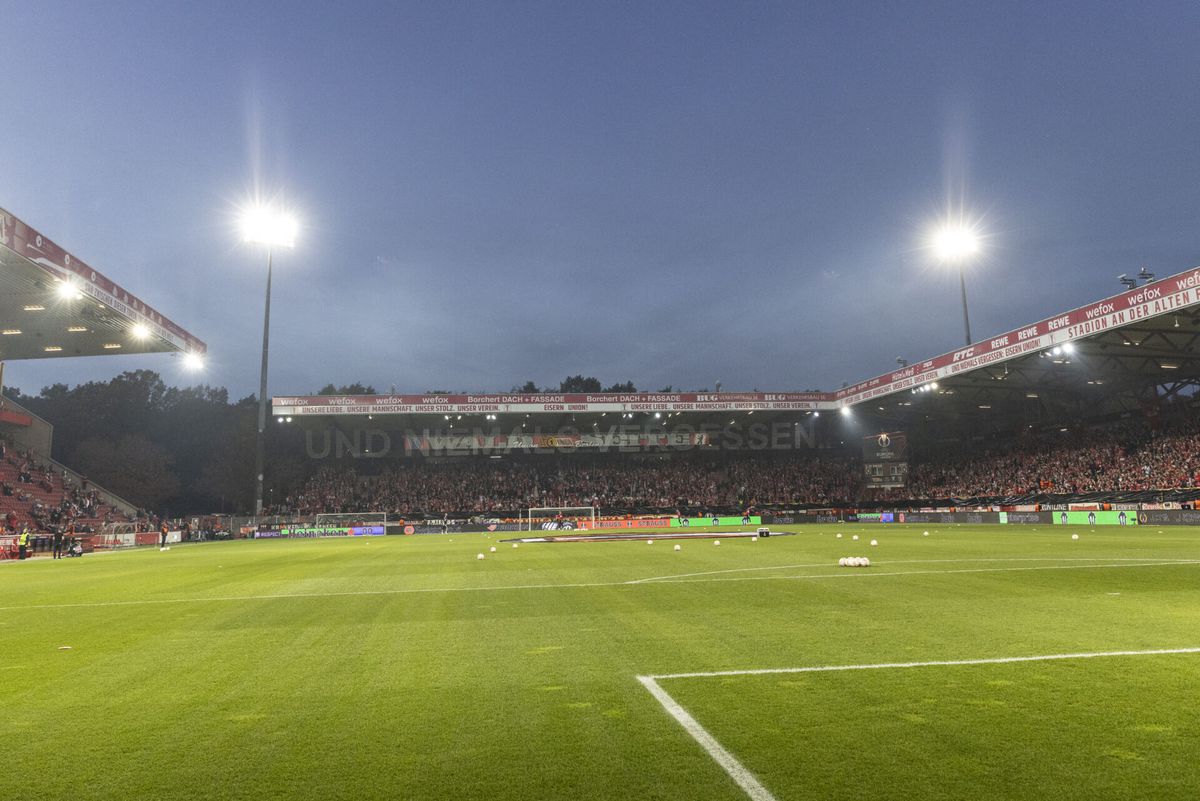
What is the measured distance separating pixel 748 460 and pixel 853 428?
9966 millimetres

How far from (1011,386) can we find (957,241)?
13084 mm

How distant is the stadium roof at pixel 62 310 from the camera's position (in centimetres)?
2362

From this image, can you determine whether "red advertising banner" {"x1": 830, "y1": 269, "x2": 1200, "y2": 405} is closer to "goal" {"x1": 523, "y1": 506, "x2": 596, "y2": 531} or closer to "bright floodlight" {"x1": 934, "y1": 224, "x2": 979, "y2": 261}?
"bright floodlight" {"x1": 934, "y1": 224, "x2": 979, "y2": 261}

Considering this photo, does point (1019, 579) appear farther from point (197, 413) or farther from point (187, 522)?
point (197, 413)

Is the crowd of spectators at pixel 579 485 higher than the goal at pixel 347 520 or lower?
higher

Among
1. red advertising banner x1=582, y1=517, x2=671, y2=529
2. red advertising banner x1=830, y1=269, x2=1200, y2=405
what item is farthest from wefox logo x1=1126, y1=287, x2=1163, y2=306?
red advertising banner x1=582, y1=517, x2=671, y2=529

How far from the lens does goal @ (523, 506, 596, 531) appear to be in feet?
154

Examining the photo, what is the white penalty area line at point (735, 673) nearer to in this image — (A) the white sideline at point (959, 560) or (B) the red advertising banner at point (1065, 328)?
(A) the white sideline at point (959, 560)

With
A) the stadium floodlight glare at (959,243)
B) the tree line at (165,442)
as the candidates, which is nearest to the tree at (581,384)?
the tree line at (165,442)

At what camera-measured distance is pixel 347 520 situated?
51500 millimetres

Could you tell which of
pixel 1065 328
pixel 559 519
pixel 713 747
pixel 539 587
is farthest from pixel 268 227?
pixel 713 747

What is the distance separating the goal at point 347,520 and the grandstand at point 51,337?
12.1 m

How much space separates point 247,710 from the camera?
554 centimetres

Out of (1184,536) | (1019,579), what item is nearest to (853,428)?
(1184,536)
